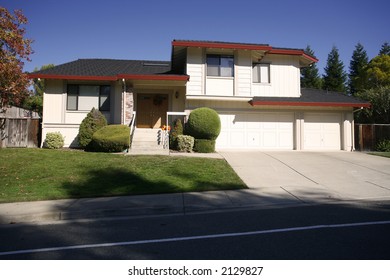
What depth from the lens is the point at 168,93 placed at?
16.7 metres

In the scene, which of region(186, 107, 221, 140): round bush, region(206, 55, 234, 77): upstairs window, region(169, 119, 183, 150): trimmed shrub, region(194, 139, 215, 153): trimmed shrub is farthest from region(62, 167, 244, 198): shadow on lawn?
region(206, 55, 234, 77): upstairs window

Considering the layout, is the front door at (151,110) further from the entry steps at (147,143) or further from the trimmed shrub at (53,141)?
the trimmed shrub at (53,141)

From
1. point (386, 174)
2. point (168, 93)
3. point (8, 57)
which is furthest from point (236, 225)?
point (8, 57)

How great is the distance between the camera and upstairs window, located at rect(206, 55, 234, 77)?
15.6m

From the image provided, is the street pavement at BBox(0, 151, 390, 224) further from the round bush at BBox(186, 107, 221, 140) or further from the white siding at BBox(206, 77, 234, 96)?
the white siding at BBox(206, 77, 234, 96)

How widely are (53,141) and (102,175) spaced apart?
6909 millimetres

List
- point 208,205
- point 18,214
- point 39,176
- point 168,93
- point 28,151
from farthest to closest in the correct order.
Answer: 1. point 168,93
2. point 28,151
3. point 39,176
4. point 208,205
5. point 18,214

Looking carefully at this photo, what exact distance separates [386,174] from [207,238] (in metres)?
8.44

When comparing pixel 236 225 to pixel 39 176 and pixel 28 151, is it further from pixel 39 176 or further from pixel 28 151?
pixel 28 151

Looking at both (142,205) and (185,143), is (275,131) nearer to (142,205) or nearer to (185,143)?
(185,143)

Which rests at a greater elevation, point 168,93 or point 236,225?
point 168,93

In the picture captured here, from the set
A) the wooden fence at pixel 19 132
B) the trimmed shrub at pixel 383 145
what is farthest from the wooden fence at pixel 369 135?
the wooden fence at pixel 19 132

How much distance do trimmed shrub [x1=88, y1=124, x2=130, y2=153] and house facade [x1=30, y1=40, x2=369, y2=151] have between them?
4.92 ft

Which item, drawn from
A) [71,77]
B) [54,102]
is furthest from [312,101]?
[54,102]
